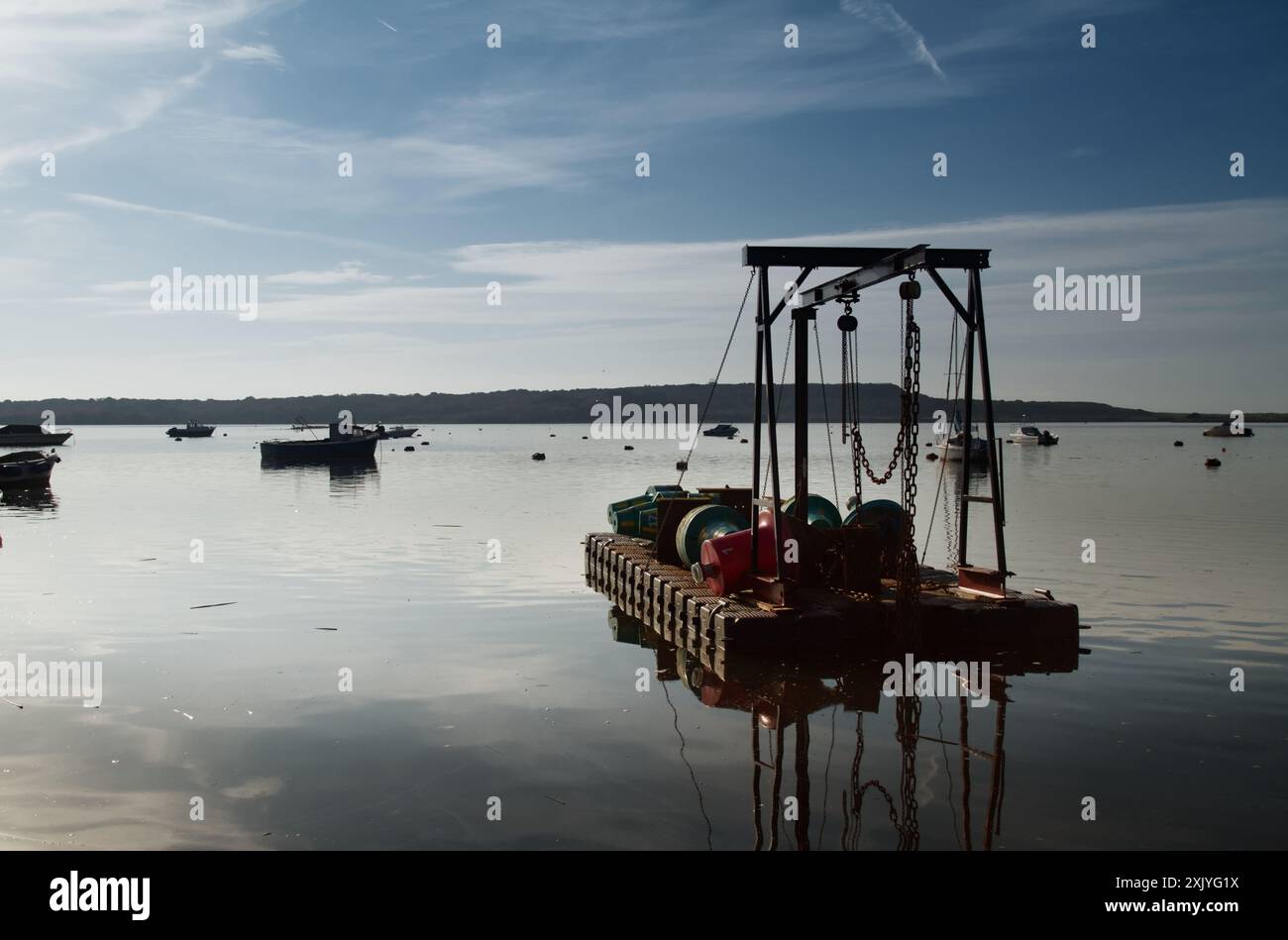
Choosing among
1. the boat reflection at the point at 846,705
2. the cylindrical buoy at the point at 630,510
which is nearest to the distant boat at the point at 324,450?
the cylindrical buoy at the point at 630,510

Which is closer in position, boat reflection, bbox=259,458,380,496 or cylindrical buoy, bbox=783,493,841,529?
cylindrical buoy, bbox=783,493,841,529

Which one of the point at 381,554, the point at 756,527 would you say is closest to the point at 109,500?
the point at 381,554

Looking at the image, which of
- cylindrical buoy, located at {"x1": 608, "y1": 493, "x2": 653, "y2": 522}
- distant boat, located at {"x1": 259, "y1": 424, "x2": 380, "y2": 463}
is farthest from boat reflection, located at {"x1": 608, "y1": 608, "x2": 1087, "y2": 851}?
distant boat, located at {"x1": 259, "y1": 424, "x2": 380, "y2": 463}

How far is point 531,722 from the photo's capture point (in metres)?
14.4

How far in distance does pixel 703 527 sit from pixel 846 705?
26.3 feet

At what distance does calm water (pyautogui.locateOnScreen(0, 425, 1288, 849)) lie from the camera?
34.8 feet

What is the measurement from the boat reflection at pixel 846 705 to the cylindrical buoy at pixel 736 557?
1365mm

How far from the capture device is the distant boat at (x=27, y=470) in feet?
200

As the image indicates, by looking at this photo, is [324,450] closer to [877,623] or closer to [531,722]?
[877,623]

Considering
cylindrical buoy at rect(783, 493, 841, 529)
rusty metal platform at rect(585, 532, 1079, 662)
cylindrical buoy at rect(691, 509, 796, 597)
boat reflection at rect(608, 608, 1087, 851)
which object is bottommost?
boat reflection at rect(608, 608, 1087, 851)

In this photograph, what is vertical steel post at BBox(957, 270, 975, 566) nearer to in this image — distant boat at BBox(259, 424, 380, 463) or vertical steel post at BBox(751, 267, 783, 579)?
vertical steel post at BBox(751, 267, 783, 579)

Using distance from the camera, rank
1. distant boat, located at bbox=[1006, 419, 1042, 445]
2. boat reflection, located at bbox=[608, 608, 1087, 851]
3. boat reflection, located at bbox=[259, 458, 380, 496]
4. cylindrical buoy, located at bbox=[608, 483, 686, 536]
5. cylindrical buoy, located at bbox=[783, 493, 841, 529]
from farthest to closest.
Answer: distant boat, located at bbox=[1006, 419, 1042, 445] < boat reflection, located at bbox=[259, 458, 380, 496] < cylindrical buoy, located at bbox=[608, 483, 686, 536] < cylindrical buoy, located at bbox=[783, 493, 841, 529] < boat reflection, located at bbox=[608, 608, 1087, 851]

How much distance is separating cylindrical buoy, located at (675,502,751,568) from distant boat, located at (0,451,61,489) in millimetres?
51343
